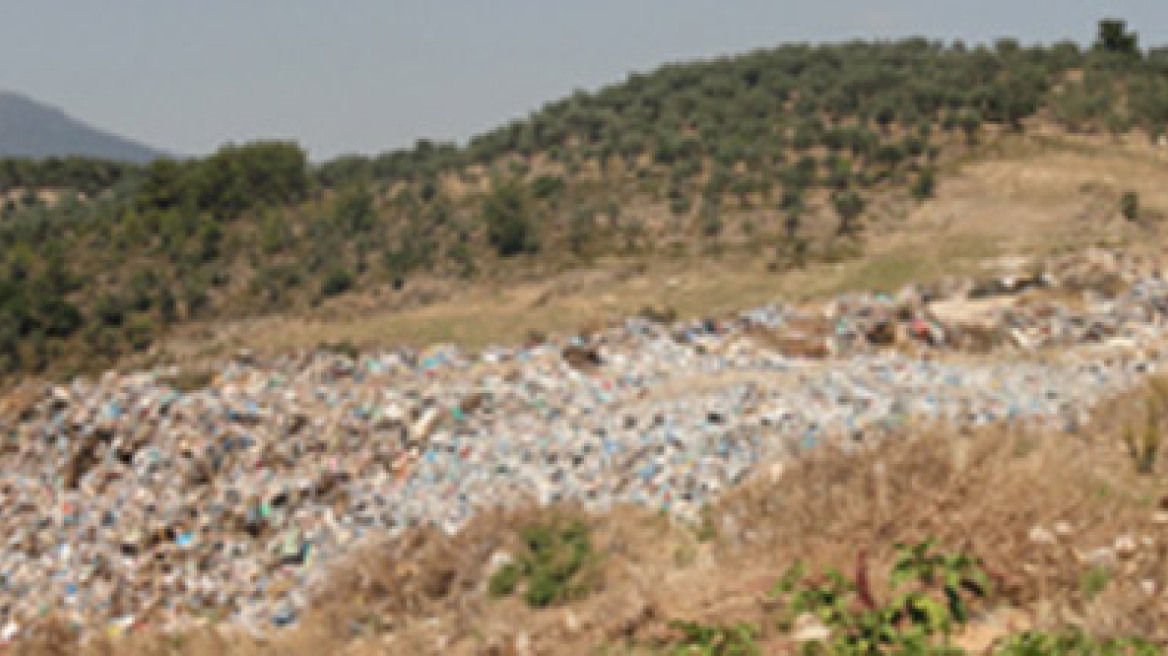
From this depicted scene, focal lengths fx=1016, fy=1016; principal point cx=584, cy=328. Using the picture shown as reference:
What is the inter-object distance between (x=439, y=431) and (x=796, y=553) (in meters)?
4.88

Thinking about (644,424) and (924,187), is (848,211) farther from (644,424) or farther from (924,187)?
(644,424)

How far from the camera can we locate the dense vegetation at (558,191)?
25.0 metres

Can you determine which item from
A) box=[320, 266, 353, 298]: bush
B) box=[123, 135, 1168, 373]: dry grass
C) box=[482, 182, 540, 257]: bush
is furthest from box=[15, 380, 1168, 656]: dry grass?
box=[482, 182, 540, 257]: bush

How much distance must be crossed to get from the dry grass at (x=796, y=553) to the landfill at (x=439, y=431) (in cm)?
53

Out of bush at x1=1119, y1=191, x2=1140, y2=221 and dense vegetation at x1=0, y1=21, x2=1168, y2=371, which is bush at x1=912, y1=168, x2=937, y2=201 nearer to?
dense vegetation at x1=0, y1=21, x2=1168, y2=371

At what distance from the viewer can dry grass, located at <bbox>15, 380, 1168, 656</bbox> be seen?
183 inches

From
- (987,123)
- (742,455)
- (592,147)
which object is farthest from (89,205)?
(742,455)

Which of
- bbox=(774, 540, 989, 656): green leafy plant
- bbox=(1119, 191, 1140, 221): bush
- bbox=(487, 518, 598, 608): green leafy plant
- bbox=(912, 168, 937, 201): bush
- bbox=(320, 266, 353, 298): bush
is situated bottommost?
bbox=(487, 518, 598, 608): green leafy plant

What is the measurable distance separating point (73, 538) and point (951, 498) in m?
8.27

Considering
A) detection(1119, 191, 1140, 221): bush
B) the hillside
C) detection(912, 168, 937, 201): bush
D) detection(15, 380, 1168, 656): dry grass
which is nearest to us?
detection(15, 380, 1168, 656): dry grass

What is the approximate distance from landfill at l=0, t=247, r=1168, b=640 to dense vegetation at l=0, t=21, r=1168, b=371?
10323 millimetres

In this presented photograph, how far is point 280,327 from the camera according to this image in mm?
22844

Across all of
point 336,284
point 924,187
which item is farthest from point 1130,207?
point 336,284

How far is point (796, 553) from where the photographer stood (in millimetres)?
5258
